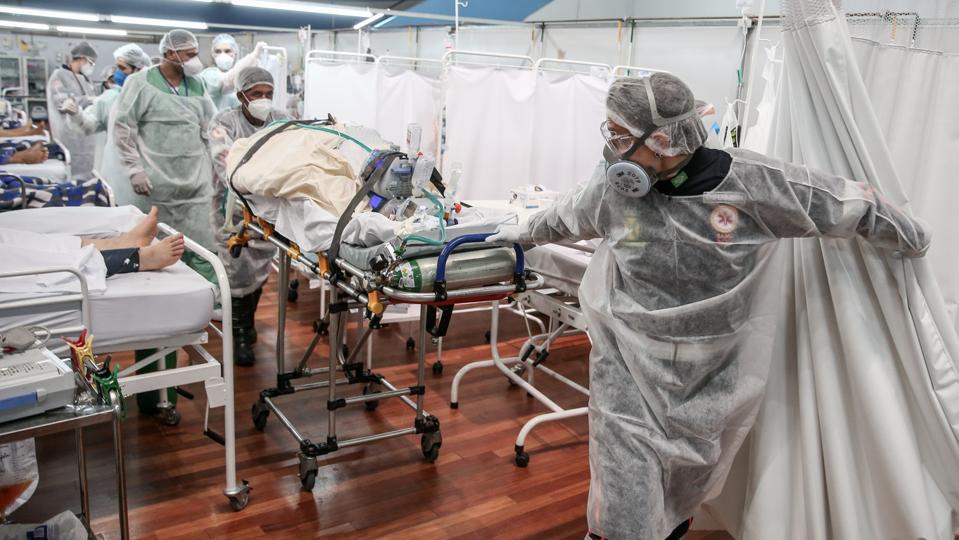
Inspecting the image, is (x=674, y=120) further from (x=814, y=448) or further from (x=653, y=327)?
(x=814, y=448)

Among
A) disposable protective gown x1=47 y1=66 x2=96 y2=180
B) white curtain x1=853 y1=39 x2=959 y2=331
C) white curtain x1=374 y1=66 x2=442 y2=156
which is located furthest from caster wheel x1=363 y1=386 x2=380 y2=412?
disposable protective gown x1=47 y1=66 x2=96 y2=180

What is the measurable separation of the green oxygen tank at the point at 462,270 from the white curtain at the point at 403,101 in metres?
2.85

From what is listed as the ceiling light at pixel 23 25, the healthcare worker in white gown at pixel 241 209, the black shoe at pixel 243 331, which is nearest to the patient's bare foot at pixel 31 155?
the healthcare worker in white gown at pixel 241 209

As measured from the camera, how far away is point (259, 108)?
3.61 metres

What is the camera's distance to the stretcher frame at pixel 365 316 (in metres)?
2.17

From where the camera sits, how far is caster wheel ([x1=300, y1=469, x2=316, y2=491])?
2.68m

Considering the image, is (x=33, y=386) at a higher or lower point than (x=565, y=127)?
lower

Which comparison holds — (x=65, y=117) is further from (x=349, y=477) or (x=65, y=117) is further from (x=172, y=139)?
(x=349, y=477)

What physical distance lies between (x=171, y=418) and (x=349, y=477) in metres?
0.84

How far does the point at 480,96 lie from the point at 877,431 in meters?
3.01

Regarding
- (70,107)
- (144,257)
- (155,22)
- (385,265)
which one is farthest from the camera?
(155,22)

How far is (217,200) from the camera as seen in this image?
391 centimetres

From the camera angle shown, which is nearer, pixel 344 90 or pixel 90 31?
pixel 344 90

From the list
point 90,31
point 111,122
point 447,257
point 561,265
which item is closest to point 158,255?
point 447,257
